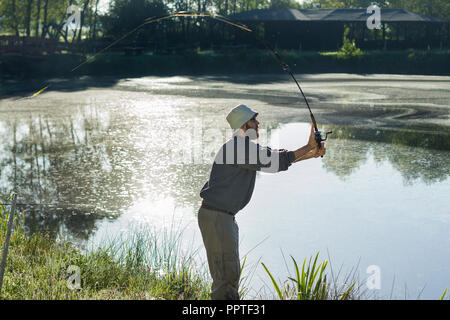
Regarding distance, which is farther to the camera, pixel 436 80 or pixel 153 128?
pixel 436 80

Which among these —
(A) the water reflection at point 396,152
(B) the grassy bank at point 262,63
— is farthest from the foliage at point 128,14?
(A) the water reflection at point 396,152

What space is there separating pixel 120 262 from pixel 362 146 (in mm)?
9164

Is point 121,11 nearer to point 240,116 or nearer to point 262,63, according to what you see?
point 262,63

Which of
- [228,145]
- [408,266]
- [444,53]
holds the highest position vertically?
[444,53]

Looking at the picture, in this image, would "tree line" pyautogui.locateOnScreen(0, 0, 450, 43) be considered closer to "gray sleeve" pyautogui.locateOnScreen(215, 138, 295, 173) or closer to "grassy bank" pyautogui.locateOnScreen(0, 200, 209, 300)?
"grassy bank" pyautogui.locateOnScreen(0, 200, 209, 300)

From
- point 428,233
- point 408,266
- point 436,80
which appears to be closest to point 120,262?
point 408,266

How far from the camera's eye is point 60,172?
11391 mm

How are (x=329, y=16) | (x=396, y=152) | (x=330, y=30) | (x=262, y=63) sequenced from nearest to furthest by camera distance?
(x=396, y=152), (x=262, y=63), (x=329, y=16), (x=330, y=30)

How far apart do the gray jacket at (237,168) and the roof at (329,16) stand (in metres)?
42.6

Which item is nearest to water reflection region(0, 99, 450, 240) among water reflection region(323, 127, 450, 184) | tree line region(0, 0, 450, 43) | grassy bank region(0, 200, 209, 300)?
water reflection region(323, 127, 450, 184)

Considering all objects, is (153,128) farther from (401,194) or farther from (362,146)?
(401,194)

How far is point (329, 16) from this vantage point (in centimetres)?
4862

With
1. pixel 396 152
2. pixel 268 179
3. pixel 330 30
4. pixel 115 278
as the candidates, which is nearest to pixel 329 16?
pixel 330 30

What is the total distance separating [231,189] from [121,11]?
39423mm
